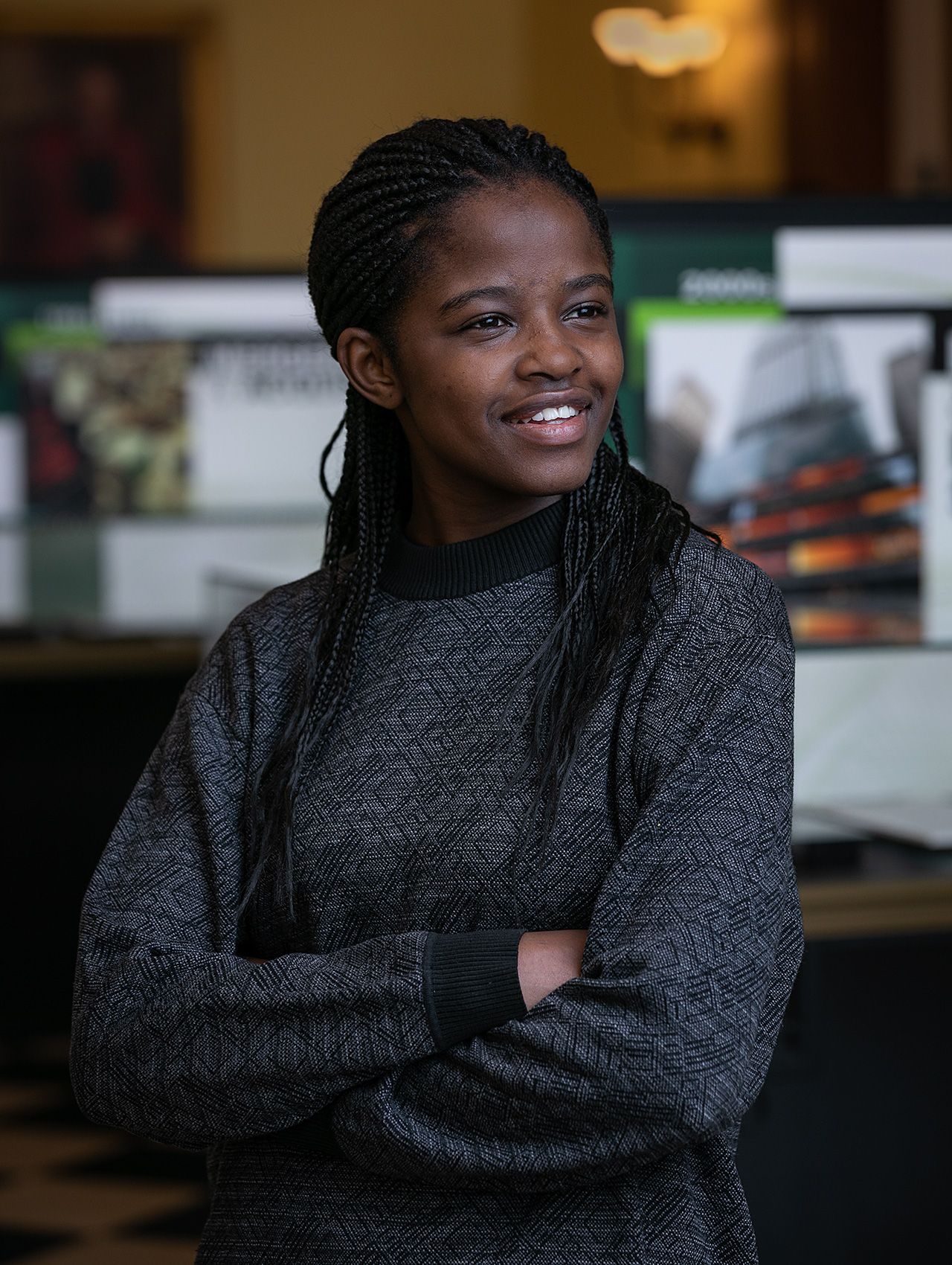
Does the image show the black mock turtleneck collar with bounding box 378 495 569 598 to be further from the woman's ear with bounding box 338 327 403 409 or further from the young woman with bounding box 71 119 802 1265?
the woman's ear with bounding box 338 327 403 409

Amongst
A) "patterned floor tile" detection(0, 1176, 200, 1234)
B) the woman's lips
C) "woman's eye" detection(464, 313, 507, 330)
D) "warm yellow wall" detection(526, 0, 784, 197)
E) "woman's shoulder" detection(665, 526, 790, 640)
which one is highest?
"warm yellow wall" detection(526, 0, 784, 197)

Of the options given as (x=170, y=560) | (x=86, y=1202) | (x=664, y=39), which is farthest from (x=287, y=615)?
(x=664, y=39)

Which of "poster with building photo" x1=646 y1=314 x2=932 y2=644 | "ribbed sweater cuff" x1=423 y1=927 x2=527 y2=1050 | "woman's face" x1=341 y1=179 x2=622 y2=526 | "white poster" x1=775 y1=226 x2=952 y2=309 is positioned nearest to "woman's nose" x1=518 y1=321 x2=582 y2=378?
"woman's face" x1=341 y1=179 x2=622 y2=526

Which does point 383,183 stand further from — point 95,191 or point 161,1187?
point 95,191

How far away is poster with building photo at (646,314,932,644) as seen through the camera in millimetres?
2301

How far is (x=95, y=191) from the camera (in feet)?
26.0

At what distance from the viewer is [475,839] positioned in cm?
121

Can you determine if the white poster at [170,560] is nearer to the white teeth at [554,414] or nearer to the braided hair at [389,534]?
the braided hair at [389,534]

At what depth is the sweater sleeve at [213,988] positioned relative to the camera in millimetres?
1143

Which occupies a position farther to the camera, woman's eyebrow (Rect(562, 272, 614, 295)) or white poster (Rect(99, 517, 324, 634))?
white poster (Rect(99, 517, 324, 634))

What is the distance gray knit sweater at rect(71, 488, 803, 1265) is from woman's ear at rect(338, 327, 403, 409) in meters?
0.12

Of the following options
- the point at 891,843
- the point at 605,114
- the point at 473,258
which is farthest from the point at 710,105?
the point at 473,258

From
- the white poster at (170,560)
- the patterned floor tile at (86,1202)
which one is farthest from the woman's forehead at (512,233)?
the white poster at (170,560)

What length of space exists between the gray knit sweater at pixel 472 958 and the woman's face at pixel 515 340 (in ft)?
0.28
